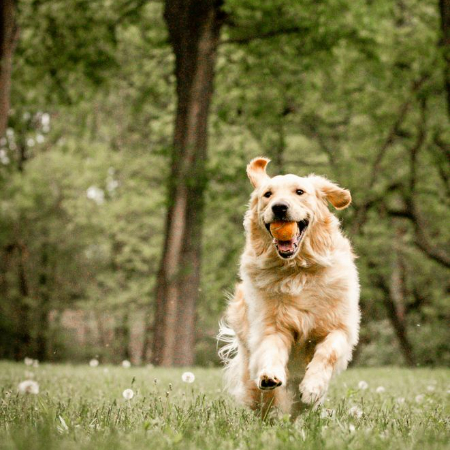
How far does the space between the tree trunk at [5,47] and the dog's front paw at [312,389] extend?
571 cm

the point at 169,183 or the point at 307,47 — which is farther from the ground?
the point at 307,47

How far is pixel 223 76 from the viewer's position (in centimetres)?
1582

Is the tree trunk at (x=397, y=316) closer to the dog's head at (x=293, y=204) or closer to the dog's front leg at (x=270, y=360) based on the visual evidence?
the dog's head at (x=293, y=204)

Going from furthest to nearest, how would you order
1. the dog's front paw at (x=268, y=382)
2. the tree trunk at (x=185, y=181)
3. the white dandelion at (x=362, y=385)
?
the tree trunk at (x=185, y=181)
the white dandelion at (x=362, y=385)
the dog's front paw at (x=268, y=382)

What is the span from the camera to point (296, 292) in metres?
4.16

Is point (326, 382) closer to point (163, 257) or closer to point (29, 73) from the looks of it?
point (163, 257)

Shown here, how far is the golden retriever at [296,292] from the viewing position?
402cm

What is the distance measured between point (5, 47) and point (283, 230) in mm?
5247

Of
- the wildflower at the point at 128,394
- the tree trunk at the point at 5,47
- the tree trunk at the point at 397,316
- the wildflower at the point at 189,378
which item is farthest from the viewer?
the tree trunk at the point at 397,316

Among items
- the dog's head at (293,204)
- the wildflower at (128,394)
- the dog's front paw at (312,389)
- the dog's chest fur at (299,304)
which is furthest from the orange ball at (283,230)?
the wildflower at (128,394)

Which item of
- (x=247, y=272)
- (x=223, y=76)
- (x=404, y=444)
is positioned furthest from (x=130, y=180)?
(x=404, y=444)

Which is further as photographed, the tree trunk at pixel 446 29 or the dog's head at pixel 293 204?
the tree trunk at pixel 446 29

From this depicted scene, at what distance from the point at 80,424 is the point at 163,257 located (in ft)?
31.0

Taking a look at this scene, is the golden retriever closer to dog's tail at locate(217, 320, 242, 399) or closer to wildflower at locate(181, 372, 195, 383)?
dog's tail at locate(217, 320, 242, 399)
